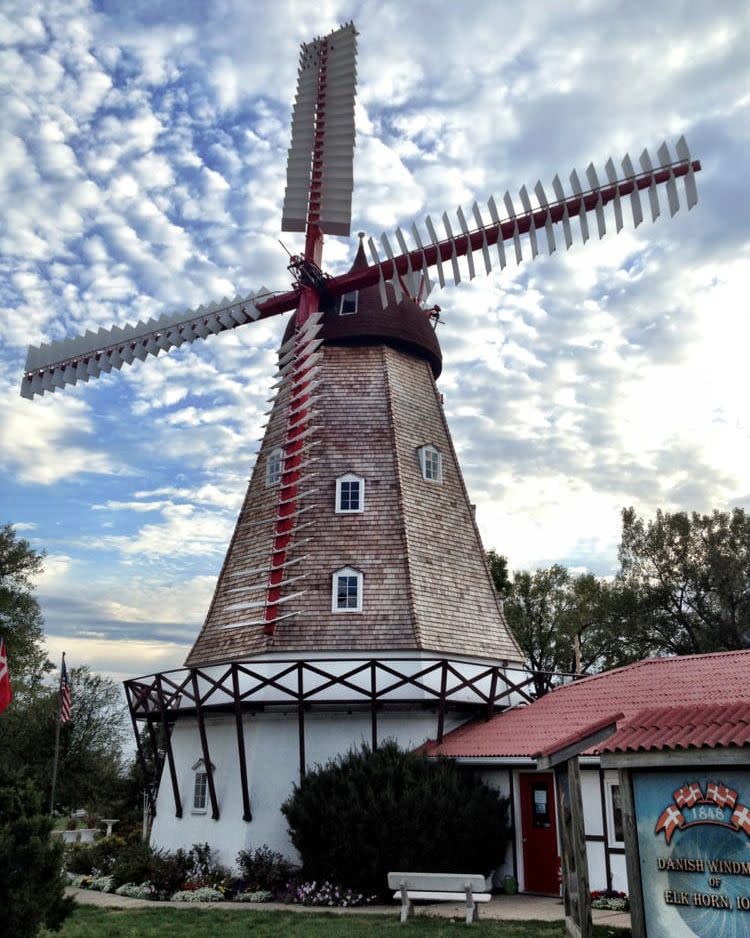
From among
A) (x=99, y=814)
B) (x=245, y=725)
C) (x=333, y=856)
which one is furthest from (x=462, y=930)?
(x=99, y=814)

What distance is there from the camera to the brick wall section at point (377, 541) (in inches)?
677

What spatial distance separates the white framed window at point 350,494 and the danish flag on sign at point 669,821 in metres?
12.3

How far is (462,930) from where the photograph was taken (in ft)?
37.6

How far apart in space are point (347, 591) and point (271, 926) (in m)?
6.95

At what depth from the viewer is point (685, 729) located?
6891 mm

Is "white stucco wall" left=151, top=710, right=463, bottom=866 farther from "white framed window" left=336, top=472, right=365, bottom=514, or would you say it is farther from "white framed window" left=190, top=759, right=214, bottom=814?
"white framed window" left=336, top=472, right=365, bottom=514

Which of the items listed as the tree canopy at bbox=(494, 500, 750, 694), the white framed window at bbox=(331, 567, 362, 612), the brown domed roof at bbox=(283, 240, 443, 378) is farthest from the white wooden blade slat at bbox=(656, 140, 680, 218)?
the tree canopy at bbox=(494, 500, 750, 694)

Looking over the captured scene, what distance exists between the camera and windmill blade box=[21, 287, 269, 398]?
21172 millimetres

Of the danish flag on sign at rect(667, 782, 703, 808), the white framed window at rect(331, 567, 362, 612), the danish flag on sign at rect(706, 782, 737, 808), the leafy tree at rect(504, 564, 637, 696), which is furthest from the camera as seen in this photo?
the leafy tree at rect(504, 564, 637, 696)

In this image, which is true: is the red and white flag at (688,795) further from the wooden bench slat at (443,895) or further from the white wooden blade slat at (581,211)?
the white wooden blade slat at (581,211)

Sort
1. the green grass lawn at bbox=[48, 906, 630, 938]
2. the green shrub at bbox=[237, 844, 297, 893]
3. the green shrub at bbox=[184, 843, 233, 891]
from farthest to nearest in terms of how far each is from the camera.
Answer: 1. the green shrub at bbox=[184, 843, 233, 891]
2. the green shrub at bbox=[237, 844, 297, 893]
3. the green grass lawn at bbox=[48, 906, 630, 938]

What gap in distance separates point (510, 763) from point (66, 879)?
331 inches

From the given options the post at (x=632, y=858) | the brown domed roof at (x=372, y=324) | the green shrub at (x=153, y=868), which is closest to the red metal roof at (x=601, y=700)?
the green shrub at (x=153, y=868)

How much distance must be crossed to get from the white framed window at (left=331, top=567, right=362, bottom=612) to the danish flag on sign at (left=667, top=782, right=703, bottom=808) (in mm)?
10953
